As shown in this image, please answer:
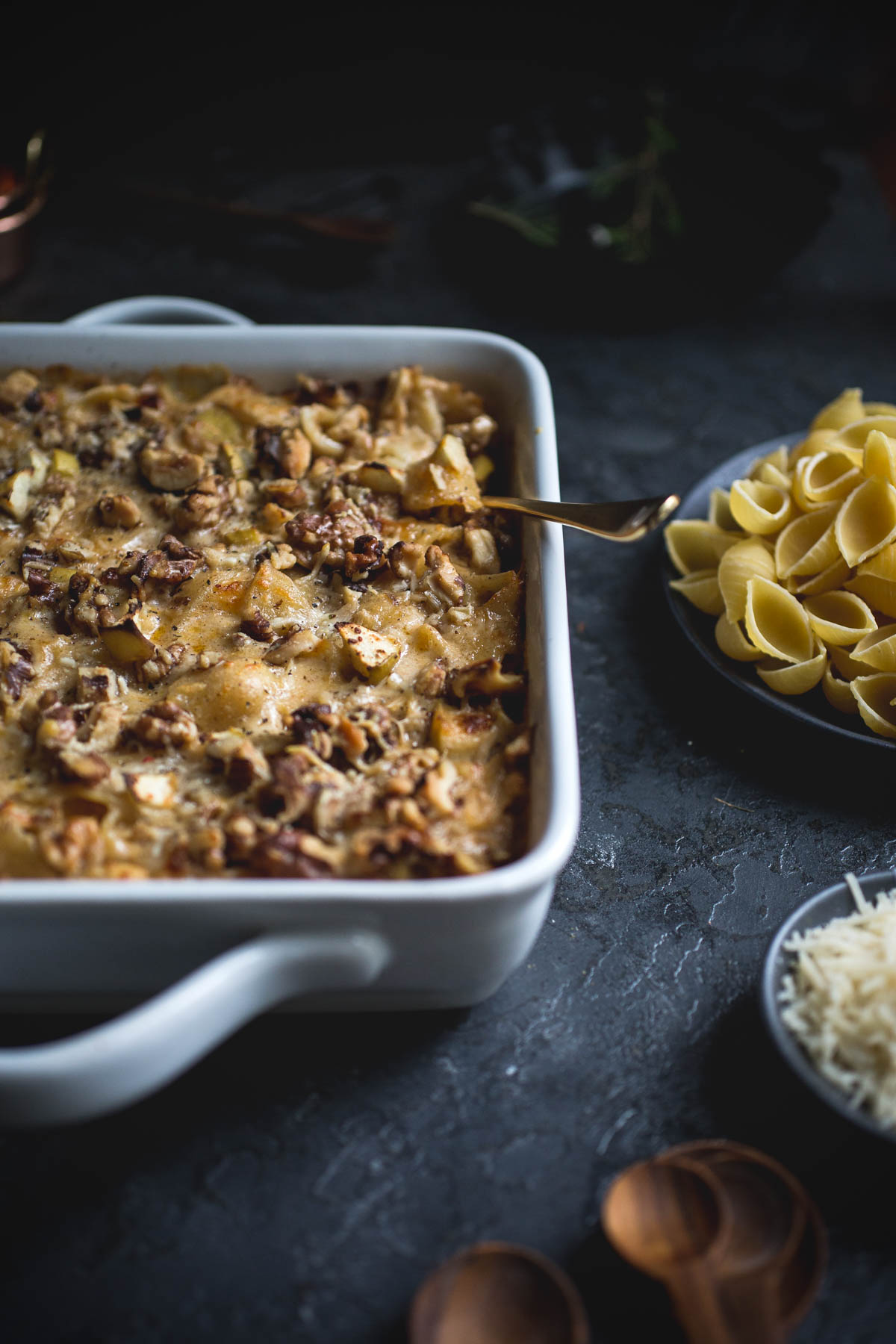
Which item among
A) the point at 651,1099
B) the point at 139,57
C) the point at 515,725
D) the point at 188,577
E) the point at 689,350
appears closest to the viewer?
the point at 651,1099

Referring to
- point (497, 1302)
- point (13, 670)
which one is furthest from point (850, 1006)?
point (13, 670)

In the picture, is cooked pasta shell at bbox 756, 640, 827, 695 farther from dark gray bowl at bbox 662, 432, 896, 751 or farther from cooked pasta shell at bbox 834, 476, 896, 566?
cooked pasta shell at bbox 834, 476, 896, 566

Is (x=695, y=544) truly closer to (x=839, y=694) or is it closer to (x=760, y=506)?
(x=760, y=506)

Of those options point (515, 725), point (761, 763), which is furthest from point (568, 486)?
point (515, 725)

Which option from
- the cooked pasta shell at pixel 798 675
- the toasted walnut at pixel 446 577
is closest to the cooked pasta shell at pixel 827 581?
the cooked pasta shell at pixel 798 675

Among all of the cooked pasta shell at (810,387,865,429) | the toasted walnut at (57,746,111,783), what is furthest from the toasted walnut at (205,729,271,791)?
the cooked pasta shell at (810,387,865,429)

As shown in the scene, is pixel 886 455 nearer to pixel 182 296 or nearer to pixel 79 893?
pixel 79 893
